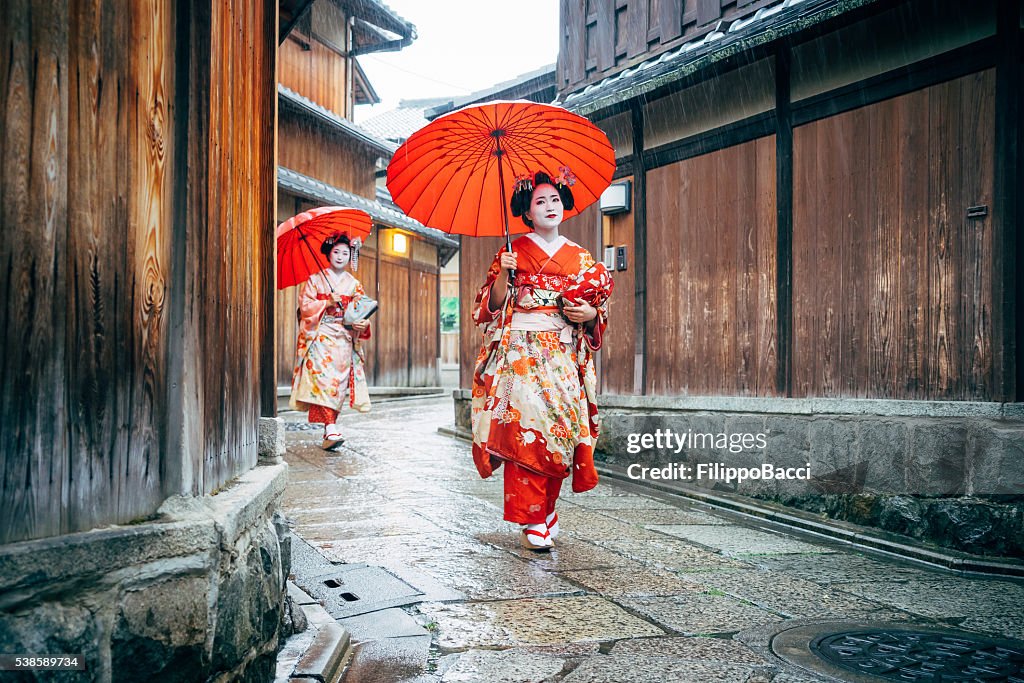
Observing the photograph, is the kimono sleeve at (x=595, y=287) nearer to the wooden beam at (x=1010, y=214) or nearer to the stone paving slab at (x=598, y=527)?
the stone paving slab at (x=598, y=527)

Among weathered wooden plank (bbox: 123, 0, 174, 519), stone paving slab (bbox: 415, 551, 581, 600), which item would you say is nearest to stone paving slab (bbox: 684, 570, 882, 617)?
stone paving slab (bbox: 415, 551, 581, 600)

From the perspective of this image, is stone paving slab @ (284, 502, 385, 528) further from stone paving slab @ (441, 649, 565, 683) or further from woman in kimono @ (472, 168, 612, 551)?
stone paving slab @ (441, 649, 565, 683)

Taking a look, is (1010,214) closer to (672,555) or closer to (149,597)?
(672,555)

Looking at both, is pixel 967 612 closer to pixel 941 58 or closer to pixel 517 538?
pixel 517 538

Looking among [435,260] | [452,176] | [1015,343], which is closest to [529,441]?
Result: [452,176]

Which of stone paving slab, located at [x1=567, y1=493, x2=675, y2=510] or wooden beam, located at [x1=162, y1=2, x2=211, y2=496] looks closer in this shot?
wooden beam, located at [x1=162, y1=2, x2=211, y2=496]

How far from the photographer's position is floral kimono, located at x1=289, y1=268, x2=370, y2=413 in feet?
34.5

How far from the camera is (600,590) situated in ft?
15.0

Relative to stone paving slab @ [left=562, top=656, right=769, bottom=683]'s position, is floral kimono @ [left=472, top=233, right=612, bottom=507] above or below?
above

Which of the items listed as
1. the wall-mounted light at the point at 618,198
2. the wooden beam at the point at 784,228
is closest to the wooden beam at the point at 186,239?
the wooden beam at the point at 784,228

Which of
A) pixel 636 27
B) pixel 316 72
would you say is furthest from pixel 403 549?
pixel 316 72

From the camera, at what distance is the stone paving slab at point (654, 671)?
3.34 metres

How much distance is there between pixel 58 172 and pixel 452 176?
A: 12.3ft

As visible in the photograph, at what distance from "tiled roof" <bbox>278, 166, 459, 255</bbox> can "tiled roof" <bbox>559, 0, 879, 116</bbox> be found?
19.8 ft
